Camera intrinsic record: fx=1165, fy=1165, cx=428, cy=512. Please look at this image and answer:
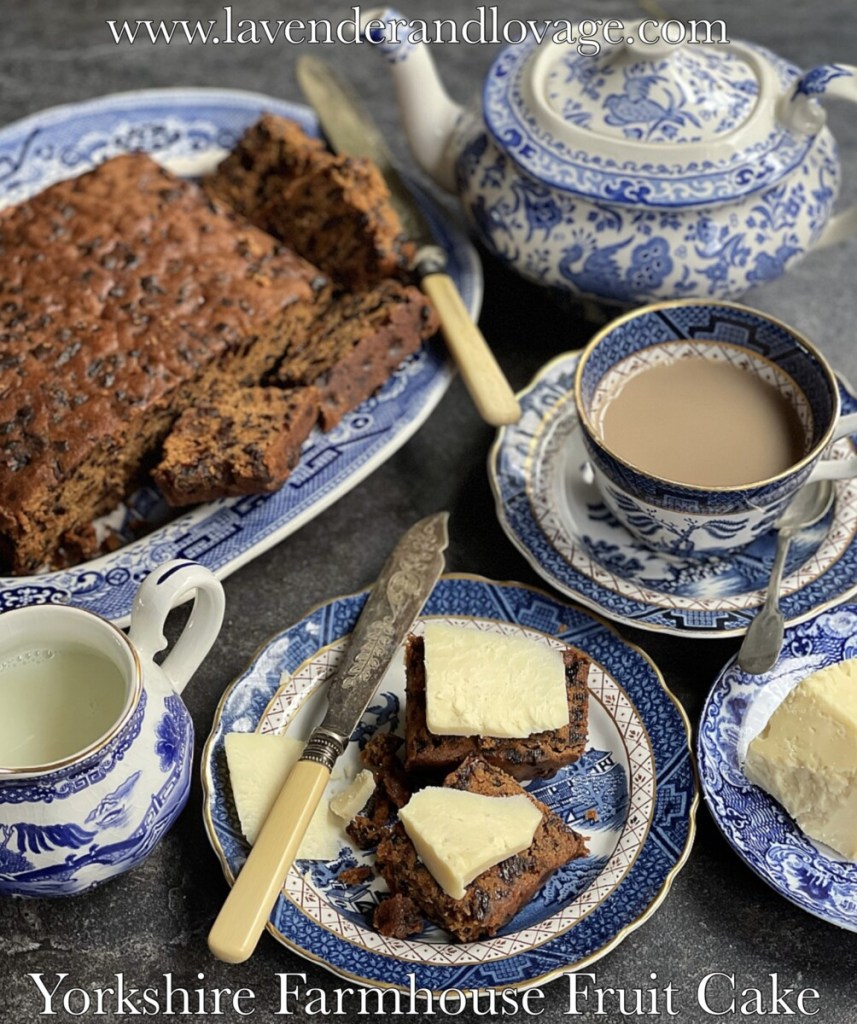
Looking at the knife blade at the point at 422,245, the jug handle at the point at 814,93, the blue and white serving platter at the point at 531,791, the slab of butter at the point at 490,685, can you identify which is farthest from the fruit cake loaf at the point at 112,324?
the jug handle at the point at 814,93

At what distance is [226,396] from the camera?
2443 millimetres

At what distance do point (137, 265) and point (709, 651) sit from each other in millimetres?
1466

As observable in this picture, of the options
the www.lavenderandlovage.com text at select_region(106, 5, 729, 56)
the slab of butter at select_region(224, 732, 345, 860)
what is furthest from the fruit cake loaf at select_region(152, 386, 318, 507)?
the www.lavenderandlovage.com text at select_region(106, 5, 729, 56)

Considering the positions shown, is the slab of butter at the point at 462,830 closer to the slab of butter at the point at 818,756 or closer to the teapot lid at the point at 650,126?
the slab of butter at the point at 818,756

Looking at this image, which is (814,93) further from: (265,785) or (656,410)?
(265,785)

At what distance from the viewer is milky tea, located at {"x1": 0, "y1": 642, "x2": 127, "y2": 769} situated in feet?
5.74

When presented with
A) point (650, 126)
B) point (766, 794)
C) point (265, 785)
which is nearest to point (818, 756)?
point (766, 794)

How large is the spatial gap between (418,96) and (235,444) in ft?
3.35

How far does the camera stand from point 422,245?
2836 millimetres

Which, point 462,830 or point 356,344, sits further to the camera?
point 356,344

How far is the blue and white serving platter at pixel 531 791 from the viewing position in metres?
1.75

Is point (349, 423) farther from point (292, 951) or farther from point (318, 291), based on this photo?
point (292, 951)

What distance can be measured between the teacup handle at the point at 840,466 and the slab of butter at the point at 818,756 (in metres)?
0.43

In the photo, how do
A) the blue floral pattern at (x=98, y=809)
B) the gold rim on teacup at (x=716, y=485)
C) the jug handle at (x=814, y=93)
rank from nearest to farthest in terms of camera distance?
the blue floral pattern at (x=98, y=809)
the gold rim on teacup at (x=716, y=485)
the jug handle at (x=814, y=93)
